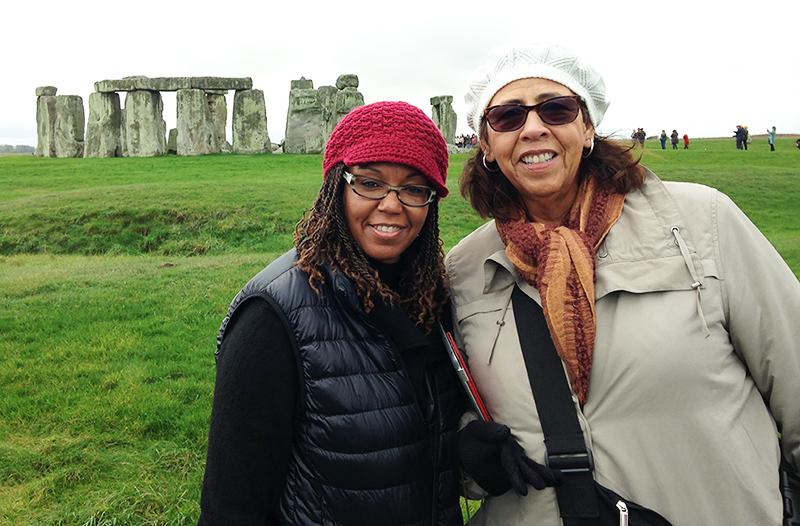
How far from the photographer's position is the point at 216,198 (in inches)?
590

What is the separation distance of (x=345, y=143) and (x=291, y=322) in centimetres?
60

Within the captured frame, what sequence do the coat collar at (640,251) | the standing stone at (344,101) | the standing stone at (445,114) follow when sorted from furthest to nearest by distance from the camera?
the standing stone at (445,114) → the standing stone at (344,101) → the coat collar at (640,251)

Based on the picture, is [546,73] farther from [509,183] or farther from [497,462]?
[497,462]

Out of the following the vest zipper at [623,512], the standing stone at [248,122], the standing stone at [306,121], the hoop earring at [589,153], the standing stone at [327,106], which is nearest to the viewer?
the vest zipper at [623,512]

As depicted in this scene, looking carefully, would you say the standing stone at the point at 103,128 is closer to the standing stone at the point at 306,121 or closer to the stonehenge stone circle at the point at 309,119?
the stonehenge stone circle at the point at 309,119

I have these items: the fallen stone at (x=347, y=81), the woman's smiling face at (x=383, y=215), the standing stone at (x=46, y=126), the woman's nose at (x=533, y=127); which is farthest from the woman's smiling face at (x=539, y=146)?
the standing stone at (x=46, y=126)

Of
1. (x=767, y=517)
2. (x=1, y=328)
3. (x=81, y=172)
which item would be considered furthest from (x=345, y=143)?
(x=81, y=172)

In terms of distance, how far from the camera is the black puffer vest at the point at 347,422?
213 cm

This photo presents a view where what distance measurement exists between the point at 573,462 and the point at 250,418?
0.91m

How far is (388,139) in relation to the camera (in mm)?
2297

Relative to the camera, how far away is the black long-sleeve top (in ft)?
6.91

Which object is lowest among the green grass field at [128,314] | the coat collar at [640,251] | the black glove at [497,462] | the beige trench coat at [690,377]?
the green grass field at [128,314]

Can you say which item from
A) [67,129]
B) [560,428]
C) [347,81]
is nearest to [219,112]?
[347,81]

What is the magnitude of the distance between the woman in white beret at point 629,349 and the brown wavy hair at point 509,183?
0.01 meters
